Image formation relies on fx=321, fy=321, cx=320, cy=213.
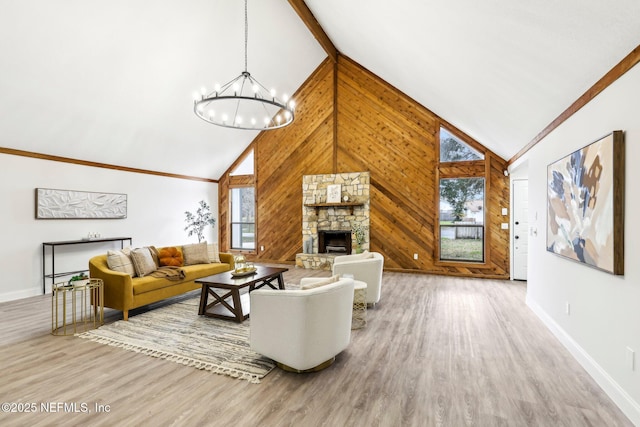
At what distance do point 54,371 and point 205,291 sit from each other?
1.71m

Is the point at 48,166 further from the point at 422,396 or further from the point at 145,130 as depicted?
the point at 422,396

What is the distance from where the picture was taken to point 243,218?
9.48 meters

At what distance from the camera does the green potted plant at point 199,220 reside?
8.66 meters

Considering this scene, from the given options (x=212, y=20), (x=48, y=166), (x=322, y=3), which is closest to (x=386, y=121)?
(x=322, y=3)

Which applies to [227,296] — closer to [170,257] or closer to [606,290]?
[170,257]

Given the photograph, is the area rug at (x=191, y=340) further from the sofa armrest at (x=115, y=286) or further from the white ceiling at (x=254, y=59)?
the white ceiling at (x=254, y=59)

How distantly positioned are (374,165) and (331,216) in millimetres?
1655

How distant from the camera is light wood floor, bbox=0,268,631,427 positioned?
214 centimetres

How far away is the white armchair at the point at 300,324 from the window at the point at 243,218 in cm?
659

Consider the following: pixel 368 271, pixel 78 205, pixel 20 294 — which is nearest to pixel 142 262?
pixel 20 294

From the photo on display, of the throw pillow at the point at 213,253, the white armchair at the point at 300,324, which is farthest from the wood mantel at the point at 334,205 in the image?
the white armchair at the point at 300,324

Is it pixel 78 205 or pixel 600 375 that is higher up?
pixel 78 205

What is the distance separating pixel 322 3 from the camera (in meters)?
5.50

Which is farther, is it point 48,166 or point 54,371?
point 48,166
